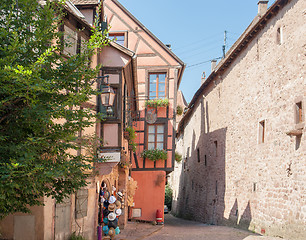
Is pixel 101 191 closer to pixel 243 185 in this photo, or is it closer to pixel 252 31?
pixel 243 185

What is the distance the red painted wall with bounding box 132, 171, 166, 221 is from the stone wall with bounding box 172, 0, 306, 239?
318cm

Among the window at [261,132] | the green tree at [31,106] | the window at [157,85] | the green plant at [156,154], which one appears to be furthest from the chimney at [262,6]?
the green tree at [31,106]

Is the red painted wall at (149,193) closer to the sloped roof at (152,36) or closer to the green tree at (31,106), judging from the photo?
the sloped roof at (152,36)

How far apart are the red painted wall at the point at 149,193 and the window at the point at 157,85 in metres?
3.61

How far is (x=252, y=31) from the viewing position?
45.0 ft

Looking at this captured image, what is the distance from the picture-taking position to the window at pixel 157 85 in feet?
54.7

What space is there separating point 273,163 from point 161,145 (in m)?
5.92

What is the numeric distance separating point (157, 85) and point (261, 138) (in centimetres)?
573

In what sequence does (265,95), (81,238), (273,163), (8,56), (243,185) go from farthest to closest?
1. (243,185)
2. (265,95)
3. (273,163)
4. (81,238)
5. (8,56)

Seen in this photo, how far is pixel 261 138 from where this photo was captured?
13.1m

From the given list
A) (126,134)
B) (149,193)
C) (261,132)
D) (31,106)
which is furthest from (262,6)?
(31,106)

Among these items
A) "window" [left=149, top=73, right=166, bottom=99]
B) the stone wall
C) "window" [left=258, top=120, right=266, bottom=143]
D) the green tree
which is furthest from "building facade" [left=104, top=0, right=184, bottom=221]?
the green tree

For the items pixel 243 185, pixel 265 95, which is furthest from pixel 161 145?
pixel 265 95

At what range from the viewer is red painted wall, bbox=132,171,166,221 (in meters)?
16.3
